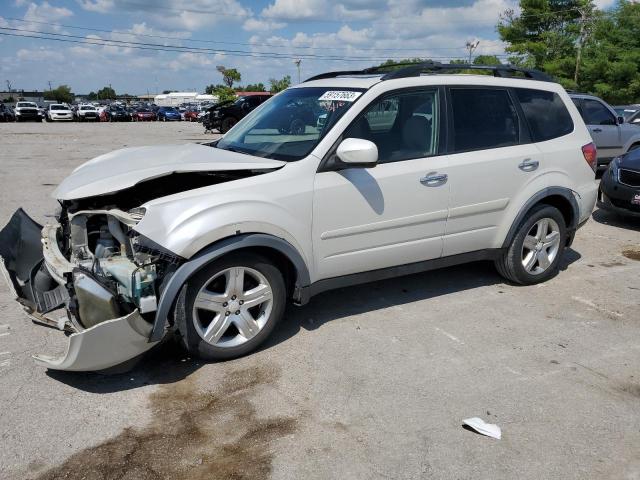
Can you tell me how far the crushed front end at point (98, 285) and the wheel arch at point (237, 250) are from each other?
68 mm

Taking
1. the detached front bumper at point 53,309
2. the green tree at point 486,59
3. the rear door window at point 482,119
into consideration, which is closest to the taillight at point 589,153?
the rear door window at point 482,119

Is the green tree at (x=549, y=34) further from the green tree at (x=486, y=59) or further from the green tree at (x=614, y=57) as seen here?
the green tree at (x=486, y=59)

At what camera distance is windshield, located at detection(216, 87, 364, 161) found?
4148 millimetres

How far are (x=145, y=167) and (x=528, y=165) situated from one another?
3.25 metres

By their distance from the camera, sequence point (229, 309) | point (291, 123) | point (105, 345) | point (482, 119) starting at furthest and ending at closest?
point (482, 119) < point (291, 123) < point (229, 309) < point (105, 345)

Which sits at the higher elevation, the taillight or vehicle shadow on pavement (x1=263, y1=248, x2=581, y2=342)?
the taillight

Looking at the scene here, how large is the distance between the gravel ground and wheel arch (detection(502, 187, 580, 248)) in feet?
2.18

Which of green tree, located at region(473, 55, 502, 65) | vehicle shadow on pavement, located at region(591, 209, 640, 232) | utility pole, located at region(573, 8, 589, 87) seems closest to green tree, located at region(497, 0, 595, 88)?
utility pole, located at region(573, 8, 589, 87)

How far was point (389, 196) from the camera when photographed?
4184 millimetres

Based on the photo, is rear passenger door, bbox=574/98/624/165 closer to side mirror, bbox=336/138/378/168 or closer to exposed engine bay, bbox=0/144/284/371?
side mirror, bbox=336/138/378/168

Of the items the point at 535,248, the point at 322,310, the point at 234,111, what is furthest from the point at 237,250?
the point at 234,111

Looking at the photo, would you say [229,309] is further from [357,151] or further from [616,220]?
[616,220]

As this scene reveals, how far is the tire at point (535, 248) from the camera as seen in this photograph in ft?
16.7

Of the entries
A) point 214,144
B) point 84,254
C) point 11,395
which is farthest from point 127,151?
point 11,395
